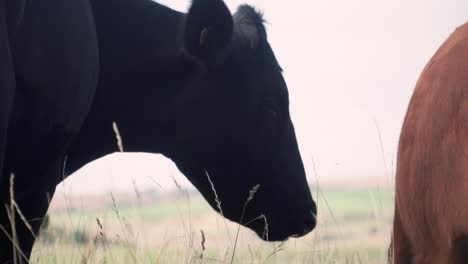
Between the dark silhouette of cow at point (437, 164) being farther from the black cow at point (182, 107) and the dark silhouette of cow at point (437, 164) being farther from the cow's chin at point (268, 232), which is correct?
the cow's chin at point (268, 232)

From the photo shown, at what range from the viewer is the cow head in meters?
4.14

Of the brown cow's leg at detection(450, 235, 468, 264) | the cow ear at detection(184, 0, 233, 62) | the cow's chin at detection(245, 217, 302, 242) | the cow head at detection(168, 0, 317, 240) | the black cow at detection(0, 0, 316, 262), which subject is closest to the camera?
the brown cow's leg at detection(450, 235, 468, 264)

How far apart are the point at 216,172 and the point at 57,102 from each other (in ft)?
4.14

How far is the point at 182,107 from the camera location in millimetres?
4145

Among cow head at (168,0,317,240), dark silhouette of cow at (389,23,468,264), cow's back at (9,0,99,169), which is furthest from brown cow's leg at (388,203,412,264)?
cow's back at (9,0,99,169)

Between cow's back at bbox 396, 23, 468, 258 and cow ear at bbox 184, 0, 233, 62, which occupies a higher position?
cow ear at bbox 184, 0, 233, 62

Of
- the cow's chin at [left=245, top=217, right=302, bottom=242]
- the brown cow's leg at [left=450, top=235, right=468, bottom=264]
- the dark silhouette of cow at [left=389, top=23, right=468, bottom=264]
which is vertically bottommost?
the cow's chin at [left=245, top=217, right=302, bottom=242]

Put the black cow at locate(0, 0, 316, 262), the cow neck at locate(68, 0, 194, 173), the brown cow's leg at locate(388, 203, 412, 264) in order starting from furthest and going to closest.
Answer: the cow neck at locate(68, 0, 194, 173), the black cow at locate(0, 0, 316, 262), the brown cow's leg at locate(388, 203, 412, 264)

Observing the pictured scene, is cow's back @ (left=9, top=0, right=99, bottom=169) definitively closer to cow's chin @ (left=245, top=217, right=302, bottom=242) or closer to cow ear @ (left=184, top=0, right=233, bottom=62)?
cow ear @ (left=184, top=0, right=233, bottom=62)

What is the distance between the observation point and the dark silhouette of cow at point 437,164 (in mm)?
2473

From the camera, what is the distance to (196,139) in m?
4.21

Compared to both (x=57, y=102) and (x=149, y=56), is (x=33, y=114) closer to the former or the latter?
(x=57, y=102)

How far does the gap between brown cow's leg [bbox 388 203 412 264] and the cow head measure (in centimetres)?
120

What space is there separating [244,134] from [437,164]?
5.88 ft
